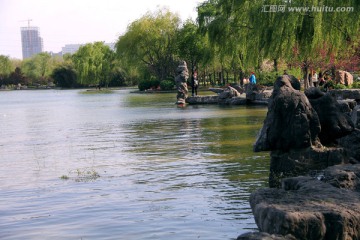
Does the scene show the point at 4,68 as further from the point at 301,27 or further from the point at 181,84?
the point at 301,27

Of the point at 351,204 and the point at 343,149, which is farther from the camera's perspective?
the point at 343,149

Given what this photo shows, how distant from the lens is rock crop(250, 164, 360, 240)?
541 cm

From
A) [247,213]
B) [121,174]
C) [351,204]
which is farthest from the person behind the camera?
[121,174]

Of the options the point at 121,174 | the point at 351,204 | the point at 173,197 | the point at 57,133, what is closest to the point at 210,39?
the point at 57,133

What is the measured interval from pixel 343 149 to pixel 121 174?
4.43m

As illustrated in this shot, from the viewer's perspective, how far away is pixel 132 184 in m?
10.9

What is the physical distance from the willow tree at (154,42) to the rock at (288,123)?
61.1m

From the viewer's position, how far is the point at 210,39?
30.8 m

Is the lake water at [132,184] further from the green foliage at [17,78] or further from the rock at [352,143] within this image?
the green foliage at [17,78]

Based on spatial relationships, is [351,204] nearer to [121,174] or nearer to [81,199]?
[81,199]

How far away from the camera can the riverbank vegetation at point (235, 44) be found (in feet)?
68.9

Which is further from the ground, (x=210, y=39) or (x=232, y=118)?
(x=210, y=39)

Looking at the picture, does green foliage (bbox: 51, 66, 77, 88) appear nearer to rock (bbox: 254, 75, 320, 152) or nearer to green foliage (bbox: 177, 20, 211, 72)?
green foliage (bbox: 177, 20, 211, 72)

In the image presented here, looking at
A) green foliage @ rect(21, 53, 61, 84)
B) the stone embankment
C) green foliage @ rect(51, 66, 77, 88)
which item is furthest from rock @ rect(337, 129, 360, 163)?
green foliage @ rect(21, 53, 61, 84)
